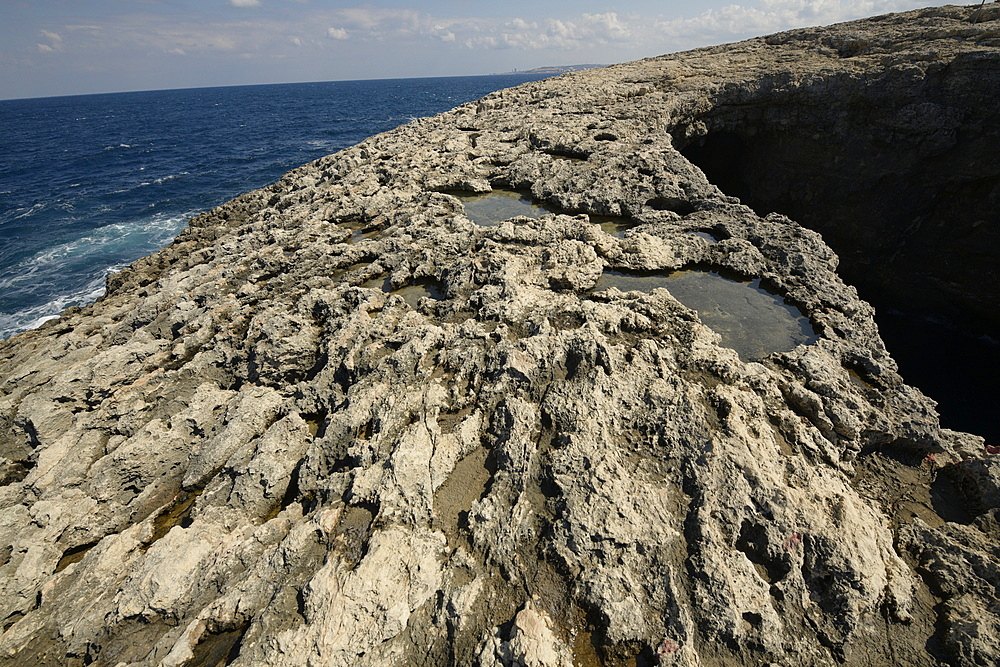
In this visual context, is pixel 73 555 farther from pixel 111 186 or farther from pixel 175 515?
pixel 111 186

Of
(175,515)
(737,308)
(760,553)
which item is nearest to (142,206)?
(175,515)

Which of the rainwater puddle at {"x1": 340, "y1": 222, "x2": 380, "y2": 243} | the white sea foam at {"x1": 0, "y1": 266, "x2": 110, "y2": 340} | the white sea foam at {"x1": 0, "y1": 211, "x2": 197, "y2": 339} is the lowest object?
the white sea foam at {"x1": 0, "y1": 266, "x2": 110, "y2": 340}

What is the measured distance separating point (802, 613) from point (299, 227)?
44.4 feet

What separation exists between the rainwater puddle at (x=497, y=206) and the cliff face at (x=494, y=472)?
1326mm

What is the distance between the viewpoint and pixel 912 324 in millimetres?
17781

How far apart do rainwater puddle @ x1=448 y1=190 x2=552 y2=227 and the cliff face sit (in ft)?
4.35

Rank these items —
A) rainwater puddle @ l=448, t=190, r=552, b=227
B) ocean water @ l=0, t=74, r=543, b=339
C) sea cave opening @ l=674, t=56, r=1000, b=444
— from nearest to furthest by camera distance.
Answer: rainwater puddle @ l=448, t=190, r=552, b=227 < sea cave opening @ l=674, t=56, r=1000, b=444 < ocean water @ l=0, t=74, r=543, b=339

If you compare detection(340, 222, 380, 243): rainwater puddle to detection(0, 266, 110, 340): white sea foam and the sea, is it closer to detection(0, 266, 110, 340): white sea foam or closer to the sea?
detection(0, 266, 110, 340): white sea foam

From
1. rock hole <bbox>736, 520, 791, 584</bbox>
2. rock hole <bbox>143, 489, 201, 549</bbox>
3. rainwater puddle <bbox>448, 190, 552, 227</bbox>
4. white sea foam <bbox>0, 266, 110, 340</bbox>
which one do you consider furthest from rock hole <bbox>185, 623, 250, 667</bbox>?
white sea foam <bbox>0, 266, 110, 340</bbox>

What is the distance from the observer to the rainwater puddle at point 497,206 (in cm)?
1170

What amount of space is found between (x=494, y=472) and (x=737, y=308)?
18.4 feet

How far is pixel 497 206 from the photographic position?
12.4 meters

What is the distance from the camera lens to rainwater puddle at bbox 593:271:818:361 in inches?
289

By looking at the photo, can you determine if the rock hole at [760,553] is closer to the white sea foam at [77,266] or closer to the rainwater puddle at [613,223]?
the rainwater puddle at [613,223]
